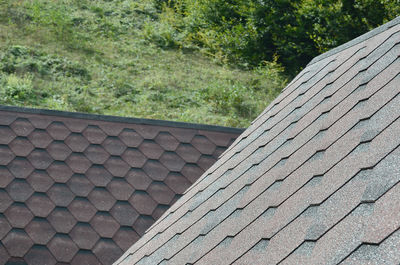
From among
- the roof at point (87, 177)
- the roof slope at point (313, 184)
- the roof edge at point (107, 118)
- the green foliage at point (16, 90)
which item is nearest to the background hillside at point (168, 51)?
the green foliage at point (16, 90)

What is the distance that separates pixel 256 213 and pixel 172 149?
2775 millimetres

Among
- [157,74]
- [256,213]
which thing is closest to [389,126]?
[256,213]

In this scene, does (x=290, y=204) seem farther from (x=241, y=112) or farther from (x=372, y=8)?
(x=372, y=8)

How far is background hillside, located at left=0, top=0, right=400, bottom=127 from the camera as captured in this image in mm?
11328

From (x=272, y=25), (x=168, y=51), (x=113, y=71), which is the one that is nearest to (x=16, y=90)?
(x=113, y=71)

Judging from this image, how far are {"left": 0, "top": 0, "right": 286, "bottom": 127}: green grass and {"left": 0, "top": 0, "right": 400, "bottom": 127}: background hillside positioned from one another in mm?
26

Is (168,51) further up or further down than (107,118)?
further down

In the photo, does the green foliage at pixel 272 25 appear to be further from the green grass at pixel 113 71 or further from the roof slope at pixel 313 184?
the roof slope at pixel 313 184

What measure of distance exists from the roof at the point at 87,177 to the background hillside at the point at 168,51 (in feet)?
17.1

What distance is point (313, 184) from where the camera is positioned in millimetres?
2602

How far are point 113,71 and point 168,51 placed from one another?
6.70 ft

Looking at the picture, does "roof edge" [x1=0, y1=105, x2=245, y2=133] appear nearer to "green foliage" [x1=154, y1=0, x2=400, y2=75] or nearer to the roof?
the roof

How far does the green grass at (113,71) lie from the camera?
11.1 metres

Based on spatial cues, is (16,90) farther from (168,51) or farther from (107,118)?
(107,118)
